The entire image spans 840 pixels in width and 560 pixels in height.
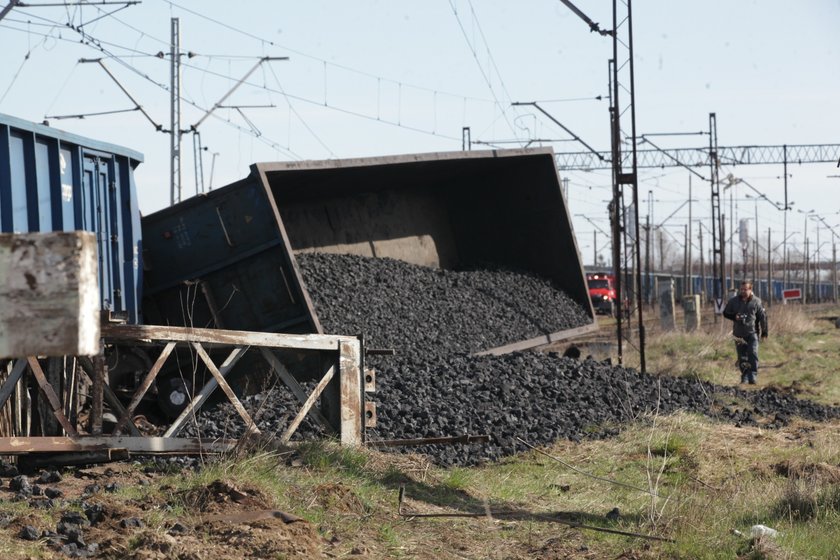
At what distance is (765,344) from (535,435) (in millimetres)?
13172

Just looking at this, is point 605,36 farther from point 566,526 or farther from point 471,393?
point 566,526

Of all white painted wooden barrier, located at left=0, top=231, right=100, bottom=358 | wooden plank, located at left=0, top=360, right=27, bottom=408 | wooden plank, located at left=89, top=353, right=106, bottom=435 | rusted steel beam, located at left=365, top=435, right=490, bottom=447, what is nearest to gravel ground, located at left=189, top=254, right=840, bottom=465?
rusted steel beam, located at left=365, top=435, right=490, bottom=447

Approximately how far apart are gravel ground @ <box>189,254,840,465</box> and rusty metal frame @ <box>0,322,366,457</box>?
16.9 inches

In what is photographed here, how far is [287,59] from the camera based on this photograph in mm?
23641

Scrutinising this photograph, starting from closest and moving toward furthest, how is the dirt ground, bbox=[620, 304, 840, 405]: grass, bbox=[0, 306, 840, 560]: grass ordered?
the dirt ground
bbox=[0, 306, 840, 560]: grass
bbox=[620, 304, 840, 405]: grass

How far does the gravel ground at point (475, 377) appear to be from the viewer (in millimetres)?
9227

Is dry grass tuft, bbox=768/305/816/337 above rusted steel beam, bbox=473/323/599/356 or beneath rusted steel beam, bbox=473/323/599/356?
beneath

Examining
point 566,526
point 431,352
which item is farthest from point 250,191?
point 566,526

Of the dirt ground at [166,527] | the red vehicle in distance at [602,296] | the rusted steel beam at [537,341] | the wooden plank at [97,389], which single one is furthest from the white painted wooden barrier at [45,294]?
the red vehicle in distance at [602,296]

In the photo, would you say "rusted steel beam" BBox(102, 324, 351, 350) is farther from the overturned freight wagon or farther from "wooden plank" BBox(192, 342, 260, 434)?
the overturned freight wagon

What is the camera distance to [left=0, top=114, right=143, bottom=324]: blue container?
855 centimetres

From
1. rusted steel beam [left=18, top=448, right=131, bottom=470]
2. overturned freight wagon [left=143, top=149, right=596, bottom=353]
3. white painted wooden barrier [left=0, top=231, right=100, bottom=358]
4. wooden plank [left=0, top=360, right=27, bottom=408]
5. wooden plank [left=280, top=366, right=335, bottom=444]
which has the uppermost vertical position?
overturned freight wagon [left=143, top=149, right=596, bottom=353]

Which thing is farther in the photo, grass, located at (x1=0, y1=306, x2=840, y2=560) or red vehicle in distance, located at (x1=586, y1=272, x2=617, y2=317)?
red vehicle in distance, located at (x1=586, y1=272, x2=617, y2=317)

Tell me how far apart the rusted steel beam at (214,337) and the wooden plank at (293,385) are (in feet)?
0.28
